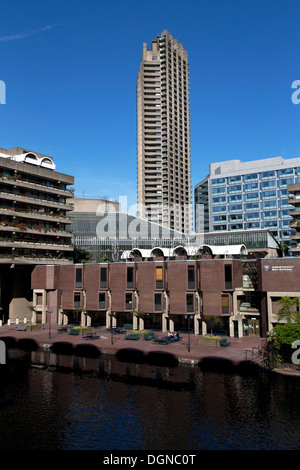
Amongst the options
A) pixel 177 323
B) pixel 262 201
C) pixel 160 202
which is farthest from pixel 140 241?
pixel 160 202

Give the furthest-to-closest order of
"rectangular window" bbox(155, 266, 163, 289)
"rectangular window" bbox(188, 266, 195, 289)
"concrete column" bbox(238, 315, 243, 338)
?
"rectangular window" bbox(155, 266, 163, 289), "rectangular window" bbox(188, 266, 195, 289), "concrete column" bbox(238, 315, 243, 338)

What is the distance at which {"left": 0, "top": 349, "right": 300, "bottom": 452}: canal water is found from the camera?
80.5 feet

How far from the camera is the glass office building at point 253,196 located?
12725cm

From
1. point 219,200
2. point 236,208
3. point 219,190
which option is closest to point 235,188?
point 219,190

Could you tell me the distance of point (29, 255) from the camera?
74.3 metres

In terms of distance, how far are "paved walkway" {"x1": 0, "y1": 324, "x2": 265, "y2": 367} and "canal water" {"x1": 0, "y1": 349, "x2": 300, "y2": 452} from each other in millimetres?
1642

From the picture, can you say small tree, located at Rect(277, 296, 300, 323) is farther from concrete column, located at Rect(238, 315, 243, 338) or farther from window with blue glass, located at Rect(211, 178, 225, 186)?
window with blue glass, located at Rect(211, 178, 225, 186)

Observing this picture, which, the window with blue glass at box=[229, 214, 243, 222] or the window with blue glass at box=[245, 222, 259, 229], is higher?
the window with blue glass at box=[229, 214, 243, 222]

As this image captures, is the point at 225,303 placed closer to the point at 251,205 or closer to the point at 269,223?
the point at 269,223

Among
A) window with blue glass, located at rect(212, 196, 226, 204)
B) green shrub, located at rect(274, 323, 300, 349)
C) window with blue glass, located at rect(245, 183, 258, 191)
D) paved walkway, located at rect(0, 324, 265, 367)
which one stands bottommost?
paved walkway, located at rect(0, 324, 265, 367)

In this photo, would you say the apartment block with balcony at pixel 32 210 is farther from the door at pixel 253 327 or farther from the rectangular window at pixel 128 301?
the door at pixel 253 327

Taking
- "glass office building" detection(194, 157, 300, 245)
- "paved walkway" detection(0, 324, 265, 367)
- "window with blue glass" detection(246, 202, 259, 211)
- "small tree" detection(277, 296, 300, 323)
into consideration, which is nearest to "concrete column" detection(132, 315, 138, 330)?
"paved walkway" detection(0, 324, 265, 367)

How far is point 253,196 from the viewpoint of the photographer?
134 m
